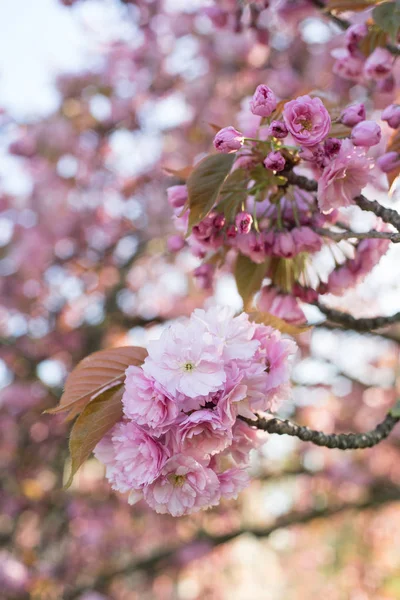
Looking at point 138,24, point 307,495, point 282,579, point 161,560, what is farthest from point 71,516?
point 282,579

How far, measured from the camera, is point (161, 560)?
389 centimetres

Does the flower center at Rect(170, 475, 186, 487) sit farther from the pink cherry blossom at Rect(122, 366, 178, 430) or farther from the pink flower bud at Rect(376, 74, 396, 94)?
the pink flower bud at Rect(376, 74, 396, 94)

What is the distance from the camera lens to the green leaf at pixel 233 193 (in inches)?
45.3

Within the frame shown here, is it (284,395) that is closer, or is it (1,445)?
(284,395)

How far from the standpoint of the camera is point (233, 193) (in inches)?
46.3

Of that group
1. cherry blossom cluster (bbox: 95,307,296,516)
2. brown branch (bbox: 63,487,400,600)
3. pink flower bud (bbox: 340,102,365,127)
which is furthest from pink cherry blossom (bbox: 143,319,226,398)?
brown branch (bbox: 63,487,400,600)

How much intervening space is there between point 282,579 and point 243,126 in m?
13.4

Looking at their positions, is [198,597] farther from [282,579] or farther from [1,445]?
Answer: [282,579]

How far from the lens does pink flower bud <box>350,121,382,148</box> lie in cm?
102

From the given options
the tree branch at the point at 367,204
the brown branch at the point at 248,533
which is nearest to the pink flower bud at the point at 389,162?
the tree branch at the point at 367,204

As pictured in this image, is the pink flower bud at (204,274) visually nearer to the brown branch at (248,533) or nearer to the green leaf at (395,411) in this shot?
the green leaf at (395,411)

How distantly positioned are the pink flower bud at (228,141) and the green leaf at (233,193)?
14cm

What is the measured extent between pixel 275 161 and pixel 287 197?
0.27m

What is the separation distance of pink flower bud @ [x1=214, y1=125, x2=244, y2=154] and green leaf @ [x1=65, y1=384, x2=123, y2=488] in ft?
1.36
